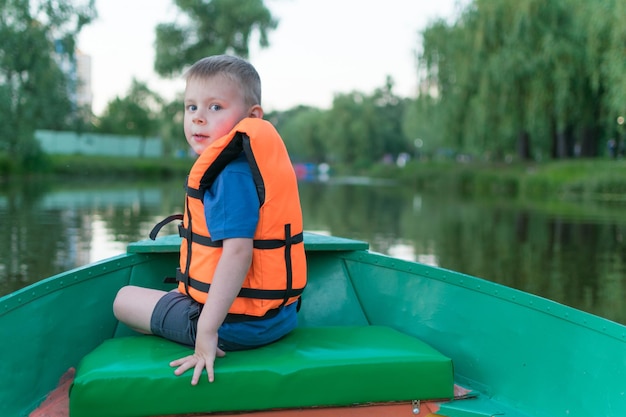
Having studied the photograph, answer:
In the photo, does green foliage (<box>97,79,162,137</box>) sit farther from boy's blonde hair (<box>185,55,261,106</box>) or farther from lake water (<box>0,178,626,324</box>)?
boy's blonde hair (<box>185,55,261,106</box>)

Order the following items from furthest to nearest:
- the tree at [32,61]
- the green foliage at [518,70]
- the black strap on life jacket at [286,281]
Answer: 1. the tree at [32,61]
2. the green foliage at [518,70]
3. the black strap on life jacket at [286,281]

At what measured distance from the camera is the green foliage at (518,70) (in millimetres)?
18297

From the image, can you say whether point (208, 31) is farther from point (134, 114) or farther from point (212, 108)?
point (212, 108)

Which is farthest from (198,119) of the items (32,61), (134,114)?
(134,114)

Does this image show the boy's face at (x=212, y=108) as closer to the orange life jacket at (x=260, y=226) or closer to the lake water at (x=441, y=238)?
the orange life jacket at (x=260, y=226)

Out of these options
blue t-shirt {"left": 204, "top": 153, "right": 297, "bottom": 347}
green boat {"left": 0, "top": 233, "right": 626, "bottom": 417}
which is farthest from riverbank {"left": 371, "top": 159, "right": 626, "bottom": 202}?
blue t-shirt {"left": 204, "top": 153, "right": 297, "bottom": 347}

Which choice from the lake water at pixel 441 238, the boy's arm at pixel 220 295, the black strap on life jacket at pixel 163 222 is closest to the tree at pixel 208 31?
the lake water at pixel 441 238

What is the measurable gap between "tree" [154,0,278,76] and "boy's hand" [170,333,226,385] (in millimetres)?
29853

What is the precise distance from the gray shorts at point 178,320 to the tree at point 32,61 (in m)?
20.5

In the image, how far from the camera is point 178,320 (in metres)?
1.97

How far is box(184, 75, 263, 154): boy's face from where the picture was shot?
6.22 ft

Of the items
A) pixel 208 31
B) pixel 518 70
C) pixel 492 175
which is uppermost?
pixel 208 31

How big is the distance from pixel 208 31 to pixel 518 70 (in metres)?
18.1

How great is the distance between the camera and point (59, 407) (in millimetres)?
2053
